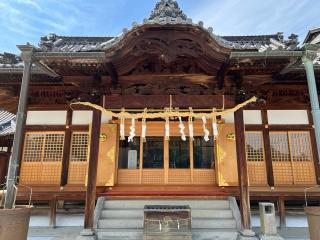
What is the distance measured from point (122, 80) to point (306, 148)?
7056 mm

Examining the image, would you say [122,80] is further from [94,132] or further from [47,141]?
[47,141]

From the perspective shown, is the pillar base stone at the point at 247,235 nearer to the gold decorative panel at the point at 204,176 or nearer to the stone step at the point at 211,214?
the stone step at the point at 211,214

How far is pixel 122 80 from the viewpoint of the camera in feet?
25.3

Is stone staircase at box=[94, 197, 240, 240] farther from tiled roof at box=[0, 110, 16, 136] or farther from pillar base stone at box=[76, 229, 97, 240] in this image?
tiled roof at box=[0, 110, 16, 136]

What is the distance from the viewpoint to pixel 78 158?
909cm

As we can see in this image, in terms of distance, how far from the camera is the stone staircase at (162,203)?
7.02 meters

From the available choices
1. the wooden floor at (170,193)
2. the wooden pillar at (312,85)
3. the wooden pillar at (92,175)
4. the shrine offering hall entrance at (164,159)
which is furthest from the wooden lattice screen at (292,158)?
the wooden pillar at (92,175)

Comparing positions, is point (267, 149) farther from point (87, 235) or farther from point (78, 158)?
point (78, 158)

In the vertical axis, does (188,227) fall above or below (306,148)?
below

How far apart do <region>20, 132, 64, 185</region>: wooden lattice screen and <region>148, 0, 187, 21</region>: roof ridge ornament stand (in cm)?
549

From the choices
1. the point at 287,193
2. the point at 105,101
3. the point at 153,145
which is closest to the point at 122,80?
the point at 105,101

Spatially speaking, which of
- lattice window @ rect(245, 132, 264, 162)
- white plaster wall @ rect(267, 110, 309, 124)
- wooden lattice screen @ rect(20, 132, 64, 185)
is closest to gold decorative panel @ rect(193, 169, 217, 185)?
lattice window @ rect(245, 132, 264, 162)

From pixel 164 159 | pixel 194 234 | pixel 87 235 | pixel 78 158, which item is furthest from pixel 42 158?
pixel 194 234

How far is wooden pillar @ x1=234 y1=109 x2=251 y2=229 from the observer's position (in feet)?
23.0
